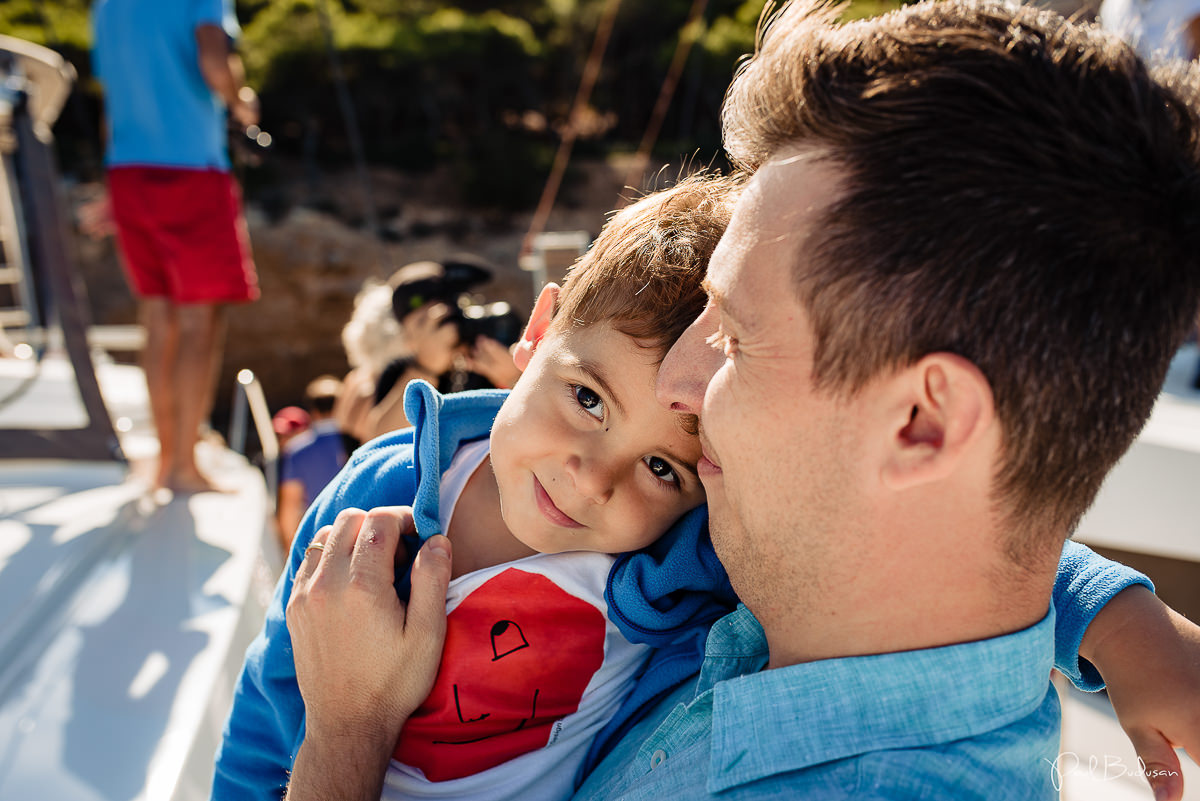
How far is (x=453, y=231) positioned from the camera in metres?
19.6

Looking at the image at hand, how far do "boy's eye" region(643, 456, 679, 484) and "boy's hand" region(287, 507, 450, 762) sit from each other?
33cm

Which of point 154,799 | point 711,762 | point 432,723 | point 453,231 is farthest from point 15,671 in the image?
point 453,231

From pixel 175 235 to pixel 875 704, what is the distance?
3049 mm

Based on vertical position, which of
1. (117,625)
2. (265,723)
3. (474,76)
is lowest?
(474,76)

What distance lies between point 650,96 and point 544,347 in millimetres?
23379

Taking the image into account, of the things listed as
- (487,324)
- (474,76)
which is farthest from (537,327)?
(474,76)

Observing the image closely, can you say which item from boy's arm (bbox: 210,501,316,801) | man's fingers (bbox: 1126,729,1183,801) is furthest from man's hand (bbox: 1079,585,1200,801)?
boy's arm (bbox: 210,501,316,801)

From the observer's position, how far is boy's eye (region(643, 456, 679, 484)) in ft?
4.12

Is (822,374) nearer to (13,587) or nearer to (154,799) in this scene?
(154,799)

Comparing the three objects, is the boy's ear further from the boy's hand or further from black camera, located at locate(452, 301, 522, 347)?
black camera, located at locate(452, 301, 522, 347)

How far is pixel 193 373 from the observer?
3139 millimetres

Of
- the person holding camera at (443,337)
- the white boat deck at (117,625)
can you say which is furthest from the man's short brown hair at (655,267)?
the person holding camera at (443,337)

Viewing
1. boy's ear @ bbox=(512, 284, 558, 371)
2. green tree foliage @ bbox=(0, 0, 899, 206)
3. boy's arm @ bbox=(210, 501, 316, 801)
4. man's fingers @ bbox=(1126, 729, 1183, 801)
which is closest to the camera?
man's fingers @ bbox=(1126, 729, 1183, 801)
